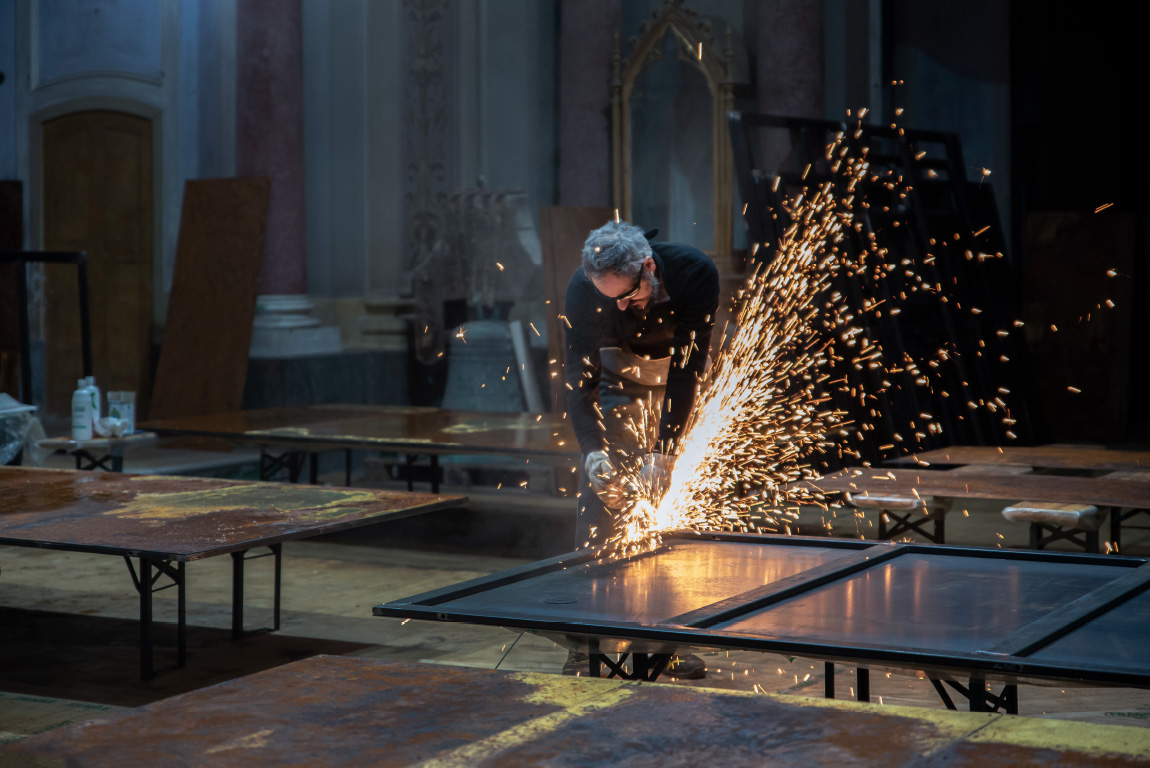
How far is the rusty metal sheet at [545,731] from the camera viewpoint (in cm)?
202

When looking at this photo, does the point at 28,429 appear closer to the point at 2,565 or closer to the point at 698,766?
the point at 2,565

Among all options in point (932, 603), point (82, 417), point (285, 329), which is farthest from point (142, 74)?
point (932, 603)

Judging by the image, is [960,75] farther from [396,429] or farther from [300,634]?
[300,634]

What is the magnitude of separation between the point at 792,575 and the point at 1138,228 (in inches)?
324

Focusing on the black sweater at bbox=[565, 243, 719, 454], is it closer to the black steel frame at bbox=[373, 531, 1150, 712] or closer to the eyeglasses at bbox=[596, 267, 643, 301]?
the eyeglasses at bbox=[596, 267, 643, 301]

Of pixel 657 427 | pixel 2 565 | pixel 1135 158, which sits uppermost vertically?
pixel 1135 158

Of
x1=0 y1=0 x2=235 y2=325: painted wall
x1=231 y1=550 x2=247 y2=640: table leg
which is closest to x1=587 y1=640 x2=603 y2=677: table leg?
→ x1=231 y1=550 x2=247 y2=640: table leg

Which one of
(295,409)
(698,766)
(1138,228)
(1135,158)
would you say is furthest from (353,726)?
(1135,158)

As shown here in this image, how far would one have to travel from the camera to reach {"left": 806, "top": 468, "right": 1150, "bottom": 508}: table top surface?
16.1 ft

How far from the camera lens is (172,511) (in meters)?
5.02

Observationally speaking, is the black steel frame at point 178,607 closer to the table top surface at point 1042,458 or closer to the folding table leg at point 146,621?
the folding table leg at point 146,621

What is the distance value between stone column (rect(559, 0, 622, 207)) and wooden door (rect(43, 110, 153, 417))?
327 cm

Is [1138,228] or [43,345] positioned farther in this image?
[43,345]

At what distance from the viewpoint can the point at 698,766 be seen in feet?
6.53
